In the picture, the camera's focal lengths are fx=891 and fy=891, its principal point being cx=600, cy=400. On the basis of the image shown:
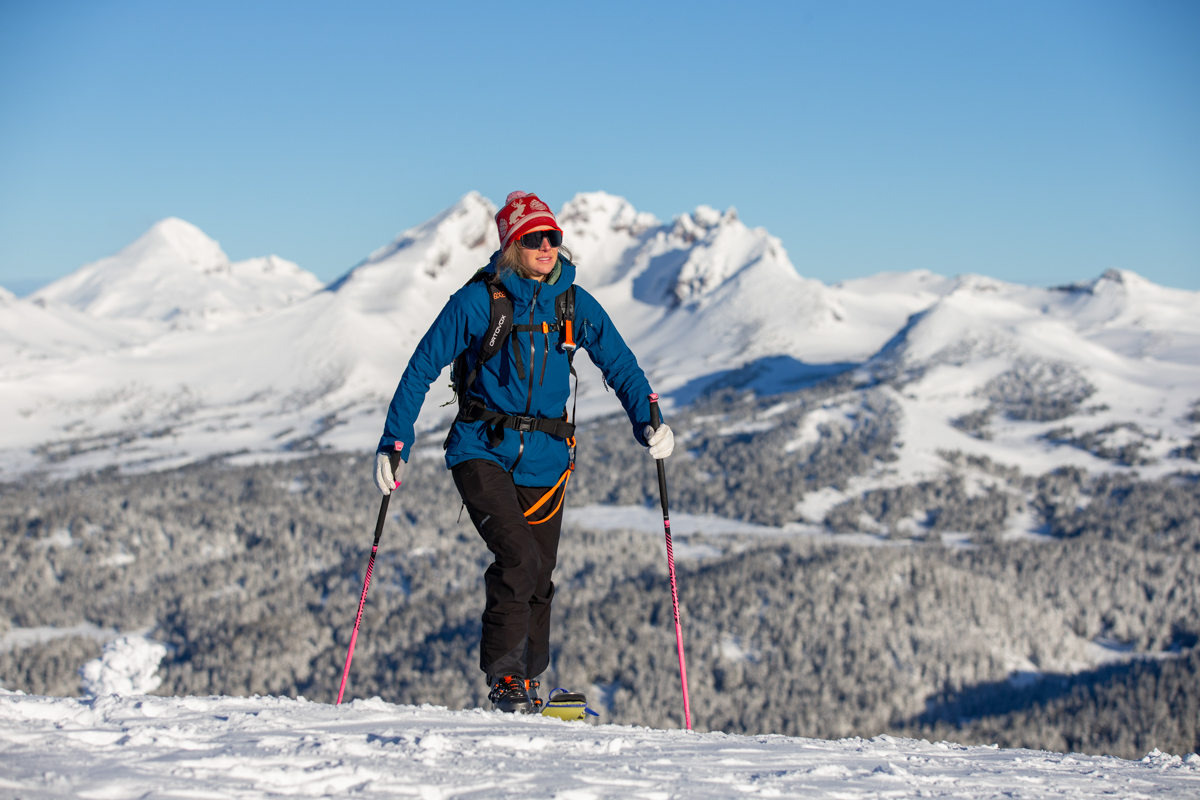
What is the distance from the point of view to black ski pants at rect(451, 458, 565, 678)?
7.98 meters

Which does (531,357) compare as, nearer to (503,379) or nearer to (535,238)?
(503,379)

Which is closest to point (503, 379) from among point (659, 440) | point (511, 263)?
point (511, 263)

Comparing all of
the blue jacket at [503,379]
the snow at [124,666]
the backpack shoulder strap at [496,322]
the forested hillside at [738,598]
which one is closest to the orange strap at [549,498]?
the blue jacket at [503,379]

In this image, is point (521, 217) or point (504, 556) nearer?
point (504, 556)

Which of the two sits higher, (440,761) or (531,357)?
(531,357)

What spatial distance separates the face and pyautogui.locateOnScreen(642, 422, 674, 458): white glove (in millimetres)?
1994

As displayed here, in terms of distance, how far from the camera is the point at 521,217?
8281 mm

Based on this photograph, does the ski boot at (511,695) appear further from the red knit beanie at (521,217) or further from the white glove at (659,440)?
the red knit beanie at (521,217)

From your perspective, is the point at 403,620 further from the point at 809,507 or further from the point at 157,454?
the point at 157,454

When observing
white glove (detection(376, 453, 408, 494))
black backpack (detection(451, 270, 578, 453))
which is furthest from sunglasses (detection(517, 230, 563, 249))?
white glove (detection(376, 453, 408, 494))

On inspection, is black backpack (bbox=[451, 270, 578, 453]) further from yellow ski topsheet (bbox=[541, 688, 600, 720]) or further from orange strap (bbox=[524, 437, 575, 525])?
yellow ski topsheet (bbox=[541, 688, 600, 720])

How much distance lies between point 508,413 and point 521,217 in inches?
71.9

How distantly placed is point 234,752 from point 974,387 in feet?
536

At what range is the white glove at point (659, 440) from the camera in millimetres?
8969
